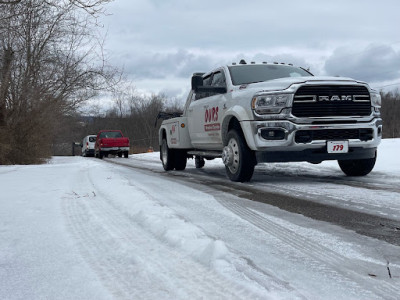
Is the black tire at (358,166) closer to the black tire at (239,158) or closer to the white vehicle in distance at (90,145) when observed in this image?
the black tire at (239,158)

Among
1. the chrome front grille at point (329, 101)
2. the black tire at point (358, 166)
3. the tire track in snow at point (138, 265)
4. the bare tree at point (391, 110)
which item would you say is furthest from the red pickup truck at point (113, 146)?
the bare tree at point (391, 110)

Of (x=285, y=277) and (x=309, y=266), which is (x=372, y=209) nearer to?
(x=309, y=266)

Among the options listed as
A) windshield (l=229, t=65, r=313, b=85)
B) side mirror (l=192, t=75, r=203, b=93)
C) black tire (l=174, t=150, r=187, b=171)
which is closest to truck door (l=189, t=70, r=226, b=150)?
windshield (l=229, t=65, r=313, b=85)

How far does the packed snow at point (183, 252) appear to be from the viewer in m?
1.73

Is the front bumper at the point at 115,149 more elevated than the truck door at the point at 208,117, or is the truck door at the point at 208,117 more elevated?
the truck door at the point at 208,117

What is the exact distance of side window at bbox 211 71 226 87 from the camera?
7.24 metres

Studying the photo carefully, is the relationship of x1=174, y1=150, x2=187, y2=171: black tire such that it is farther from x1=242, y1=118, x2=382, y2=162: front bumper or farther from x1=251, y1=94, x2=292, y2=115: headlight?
x1=251, y1=94, x2=292, y2=115: headlight

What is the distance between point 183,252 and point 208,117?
5.29 meters

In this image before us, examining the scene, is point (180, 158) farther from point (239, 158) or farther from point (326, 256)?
point (326, 256)

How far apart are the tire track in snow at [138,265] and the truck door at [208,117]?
160 inches

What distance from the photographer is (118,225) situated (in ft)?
9.55

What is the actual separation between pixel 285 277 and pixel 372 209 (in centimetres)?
218

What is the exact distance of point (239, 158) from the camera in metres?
6.00

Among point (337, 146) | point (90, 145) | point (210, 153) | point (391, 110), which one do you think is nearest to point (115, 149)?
point (90, 145)
